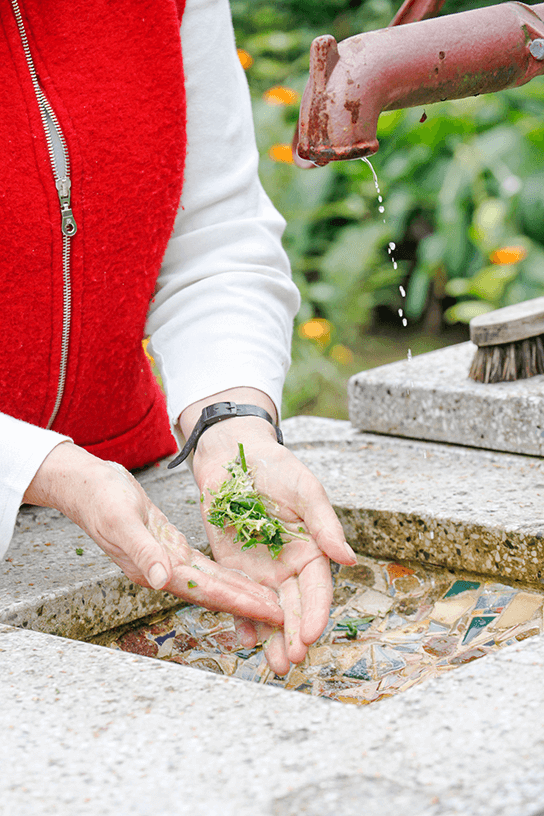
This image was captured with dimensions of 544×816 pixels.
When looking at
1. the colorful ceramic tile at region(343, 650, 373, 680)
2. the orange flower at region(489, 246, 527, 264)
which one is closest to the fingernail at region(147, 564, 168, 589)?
the colorful ceramic tile at region(343, 650, 373, 680)

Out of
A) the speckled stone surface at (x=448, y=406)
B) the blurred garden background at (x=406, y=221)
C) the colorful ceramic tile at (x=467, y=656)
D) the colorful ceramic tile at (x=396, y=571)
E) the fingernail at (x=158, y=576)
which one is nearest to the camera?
the fingernail at (x=158, y=576)

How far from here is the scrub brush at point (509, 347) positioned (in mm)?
1353

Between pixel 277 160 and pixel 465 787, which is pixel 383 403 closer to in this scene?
pixel 465 787

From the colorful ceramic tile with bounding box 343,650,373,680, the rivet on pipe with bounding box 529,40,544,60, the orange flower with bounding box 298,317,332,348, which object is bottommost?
the orange flower with bounding box 298,317,332,348

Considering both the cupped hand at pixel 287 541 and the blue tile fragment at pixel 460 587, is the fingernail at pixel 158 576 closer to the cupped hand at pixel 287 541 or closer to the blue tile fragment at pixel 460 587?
the cupped hand at pixel 287 541

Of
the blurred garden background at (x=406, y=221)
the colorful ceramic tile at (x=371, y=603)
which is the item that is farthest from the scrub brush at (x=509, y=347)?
the blurred garden background at (x=406, y=221)

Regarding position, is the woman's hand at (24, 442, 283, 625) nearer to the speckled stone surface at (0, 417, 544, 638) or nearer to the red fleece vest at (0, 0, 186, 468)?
the speckled stone surface at (0, 417, 544, 638)

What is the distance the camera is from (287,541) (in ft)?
3.36

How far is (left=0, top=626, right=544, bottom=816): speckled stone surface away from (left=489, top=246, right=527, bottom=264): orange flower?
85.4 inches

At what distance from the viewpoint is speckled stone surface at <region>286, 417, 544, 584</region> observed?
107 cm

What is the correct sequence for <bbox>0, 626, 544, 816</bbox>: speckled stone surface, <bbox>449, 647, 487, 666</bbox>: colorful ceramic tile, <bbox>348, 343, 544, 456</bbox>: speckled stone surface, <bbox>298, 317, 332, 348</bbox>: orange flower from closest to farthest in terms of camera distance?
<bbox>0, 626, 544, 816</bbox>: speckled stone surface
<bbox>449, 647, 487, 666</bbox>: colorful ceramic tile
<bbox>348, 343, 544, 456</bbox>: speckled stone surface
<bbox>298, 317, 332, 348</bbox>: orange flower

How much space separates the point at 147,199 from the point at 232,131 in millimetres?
173

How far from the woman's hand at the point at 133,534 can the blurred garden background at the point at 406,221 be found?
69.2 inches

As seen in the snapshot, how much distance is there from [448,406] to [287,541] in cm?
45
